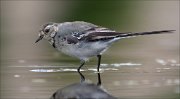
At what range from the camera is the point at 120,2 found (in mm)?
23266

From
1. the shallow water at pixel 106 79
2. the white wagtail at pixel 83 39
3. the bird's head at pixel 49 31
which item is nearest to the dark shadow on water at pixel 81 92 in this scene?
the shallow water at pixel 106 79

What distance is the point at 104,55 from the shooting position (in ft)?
49.6

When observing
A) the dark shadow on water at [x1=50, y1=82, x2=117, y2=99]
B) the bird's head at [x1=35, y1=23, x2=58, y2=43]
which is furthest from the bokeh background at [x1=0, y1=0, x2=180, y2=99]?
the bird's head at [x1=35, y1=23, x2=58, y2=43]

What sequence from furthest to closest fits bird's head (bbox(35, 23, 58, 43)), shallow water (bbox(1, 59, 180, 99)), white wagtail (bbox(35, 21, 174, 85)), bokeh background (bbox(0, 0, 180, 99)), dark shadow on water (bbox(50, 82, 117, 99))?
bird's head (bbox(35, 23, 58, 43)), white wagtail (bbox(35, 21, 174, 85)), bokeh background (bbox(0, 0, 180, 99)), shallow water (bbox(1, 59, 180, 99)), dark shadow on water (bbox(50, 82, 117, 99))

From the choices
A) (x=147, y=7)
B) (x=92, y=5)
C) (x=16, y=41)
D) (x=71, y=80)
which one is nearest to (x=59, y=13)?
(x=92, y=5)

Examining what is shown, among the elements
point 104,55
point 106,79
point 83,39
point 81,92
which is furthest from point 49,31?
point 81,92

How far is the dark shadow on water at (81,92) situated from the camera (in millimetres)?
9484

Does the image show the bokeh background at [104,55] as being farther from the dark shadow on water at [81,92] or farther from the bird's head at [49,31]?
the bird's head at [49,31]

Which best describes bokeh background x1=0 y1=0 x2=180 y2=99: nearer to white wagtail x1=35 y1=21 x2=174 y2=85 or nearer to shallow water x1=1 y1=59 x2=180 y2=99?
shallow water x1=1 y1=59 x2=180 y2=99

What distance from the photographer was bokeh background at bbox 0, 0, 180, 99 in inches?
410

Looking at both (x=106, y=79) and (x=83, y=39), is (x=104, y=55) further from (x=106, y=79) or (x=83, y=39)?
(x=106, y=79)

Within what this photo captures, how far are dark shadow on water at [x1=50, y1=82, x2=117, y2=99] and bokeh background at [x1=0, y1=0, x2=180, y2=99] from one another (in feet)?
0.49

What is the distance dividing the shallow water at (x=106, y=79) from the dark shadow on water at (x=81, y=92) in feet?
0.44

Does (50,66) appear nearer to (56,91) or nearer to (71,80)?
(71,80)
